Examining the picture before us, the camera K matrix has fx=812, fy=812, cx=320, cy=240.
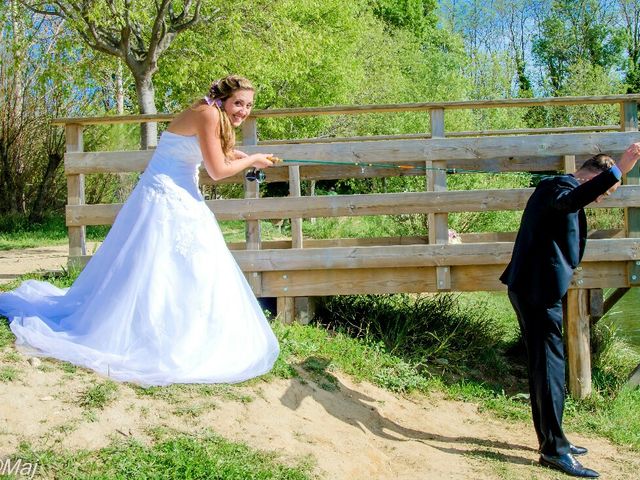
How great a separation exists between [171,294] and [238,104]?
1430 mm

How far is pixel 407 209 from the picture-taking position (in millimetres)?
7930

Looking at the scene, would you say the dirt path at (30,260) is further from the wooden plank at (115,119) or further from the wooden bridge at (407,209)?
the wooden bridge at (407,209)

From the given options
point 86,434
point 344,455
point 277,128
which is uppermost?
point 277,128

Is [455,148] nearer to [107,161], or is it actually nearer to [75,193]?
[107,161]

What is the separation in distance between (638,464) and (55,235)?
1242cm

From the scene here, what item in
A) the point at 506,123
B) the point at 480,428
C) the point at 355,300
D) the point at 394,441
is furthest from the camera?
the point at 506,123

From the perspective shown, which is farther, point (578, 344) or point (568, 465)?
point (578, 344)

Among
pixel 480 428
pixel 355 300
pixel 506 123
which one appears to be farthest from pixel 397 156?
pixel 506 123

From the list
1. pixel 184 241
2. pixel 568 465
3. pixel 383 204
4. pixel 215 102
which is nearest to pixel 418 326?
pixel 383 204

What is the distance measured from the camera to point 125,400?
5285 mm

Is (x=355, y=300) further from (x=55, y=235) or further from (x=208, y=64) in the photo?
(x=55, y=235)

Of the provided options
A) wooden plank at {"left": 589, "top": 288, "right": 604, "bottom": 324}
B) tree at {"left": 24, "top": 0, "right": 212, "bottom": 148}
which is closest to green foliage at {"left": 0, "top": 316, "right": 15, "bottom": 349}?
wooden plank at {"left": 589, "top": 288, "right": 604, "bottom": 324}

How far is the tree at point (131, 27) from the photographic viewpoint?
42.7 feet

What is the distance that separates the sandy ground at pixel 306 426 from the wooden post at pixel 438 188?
140cm
